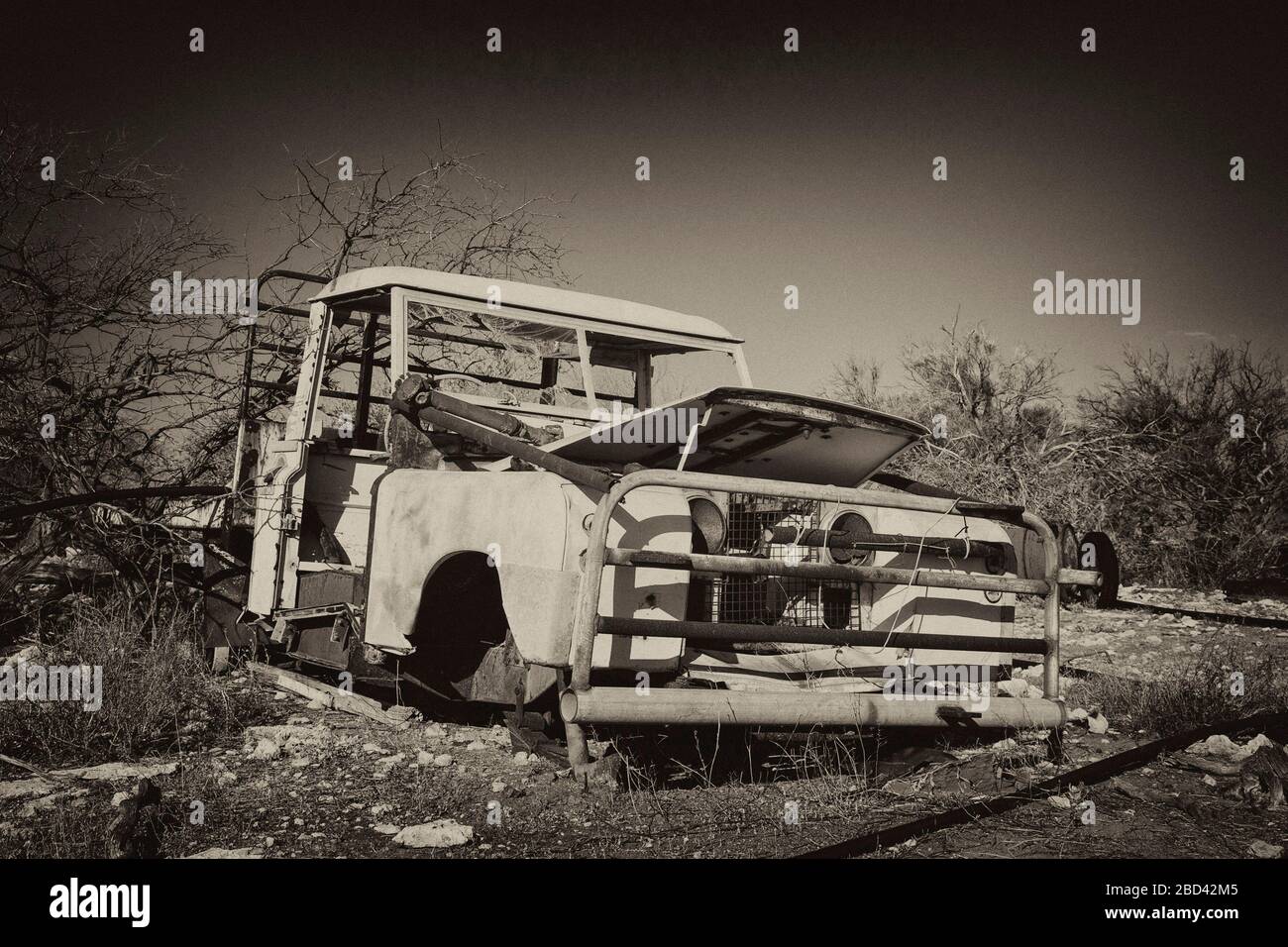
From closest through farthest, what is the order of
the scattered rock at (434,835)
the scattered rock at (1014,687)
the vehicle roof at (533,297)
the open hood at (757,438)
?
1. the scattered rock at (434,835)
2. the open hood at (757,438)
3. the scattered rock at (1014,687)
4. the vehicle roof at (533,297)

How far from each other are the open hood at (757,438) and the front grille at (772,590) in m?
0.18

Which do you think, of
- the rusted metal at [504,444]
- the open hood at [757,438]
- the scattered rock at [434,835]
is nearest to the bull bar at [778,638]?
the rusted metal at [504,444]

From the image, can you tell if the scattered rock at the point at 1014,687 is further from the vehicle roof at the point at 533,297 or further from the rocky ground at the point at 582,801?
the vehicle roof at the point at 533,297

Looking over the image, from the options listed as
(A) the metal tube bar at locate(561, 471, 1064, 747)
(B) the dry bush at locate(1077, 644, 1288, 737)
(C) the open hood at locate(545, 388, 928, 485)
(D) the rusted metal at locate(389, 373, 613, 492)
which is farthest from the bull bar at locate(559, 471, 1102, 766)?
(B) the dry bush at locate(1077, 644, 1288, 737)

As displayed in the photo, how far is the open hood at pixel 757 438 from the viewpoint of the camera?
3537 mm

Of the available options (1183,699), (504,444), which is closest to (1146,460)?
(1183,699)

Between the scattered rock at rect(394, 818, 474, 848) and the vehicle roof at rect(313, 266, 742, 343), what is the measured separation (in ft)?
8.31

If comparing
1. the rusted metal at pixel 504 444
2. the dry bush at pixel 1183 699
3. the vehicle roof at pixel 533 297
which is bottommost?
the dry bush at pixel 1183 699

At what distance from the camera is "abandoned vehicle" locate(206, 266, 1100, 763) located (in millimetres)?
3250

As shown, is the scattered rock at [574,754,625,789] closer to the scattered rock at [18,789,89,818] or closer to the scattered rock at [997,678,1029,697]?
the scattered rock at [18,789,89,818]

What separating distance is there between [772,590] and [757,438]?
657mm
